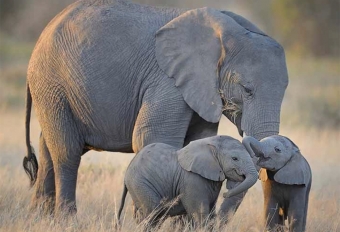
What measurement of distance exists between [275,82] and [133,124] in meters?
1.40

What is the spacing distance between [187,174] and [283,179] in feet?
2.51

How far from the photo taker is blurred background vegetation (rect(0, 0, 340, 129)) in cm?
2089

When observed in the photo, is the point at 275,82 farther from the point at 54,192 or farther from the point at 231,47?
the point at 54,192

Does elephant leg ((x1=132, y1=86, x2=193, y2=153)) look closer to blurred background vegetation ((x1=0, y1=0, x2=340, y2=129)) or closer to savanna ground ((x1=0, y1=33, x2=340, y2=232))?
savanna ground ((x1=0, y1=33, x2=340, y2=232))

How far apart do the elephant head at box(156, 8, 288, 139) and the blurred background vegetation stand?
918 cm

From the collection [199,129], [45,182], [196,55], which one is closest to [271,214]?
[199,129]

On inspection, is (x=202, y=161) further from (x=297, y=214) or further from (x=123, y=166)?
(x=123, y=166)

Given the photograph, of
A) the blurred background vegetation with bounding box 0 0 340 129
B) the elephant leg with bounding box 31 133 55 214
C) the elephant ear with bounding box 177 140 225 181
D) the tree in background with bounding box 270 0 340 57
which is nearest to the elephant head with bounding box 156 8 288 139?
the elephant ear with bounding box 177 140 225 181

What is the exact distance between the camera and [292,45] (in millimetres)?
33250

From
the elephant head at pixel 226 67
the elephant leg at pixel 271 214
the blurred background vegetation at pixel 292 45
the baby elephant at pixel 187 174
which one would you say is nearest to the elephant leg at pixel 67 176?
the elephant head at pixel 226 67

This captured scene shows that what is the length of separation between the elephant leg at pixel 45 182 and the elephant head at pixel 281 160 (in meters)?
2.82

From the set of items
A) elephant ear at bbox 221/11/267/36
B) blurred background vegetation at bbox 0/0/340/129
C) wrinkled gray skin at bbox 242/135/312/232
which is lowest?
blurred background vegetation at bbox 0/0/340/129

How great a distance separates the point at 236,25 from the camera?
8.97 m

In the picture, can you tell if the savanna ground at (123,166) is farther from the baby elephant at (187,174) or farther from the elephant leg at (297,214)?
the elephant leg at (297,214)
